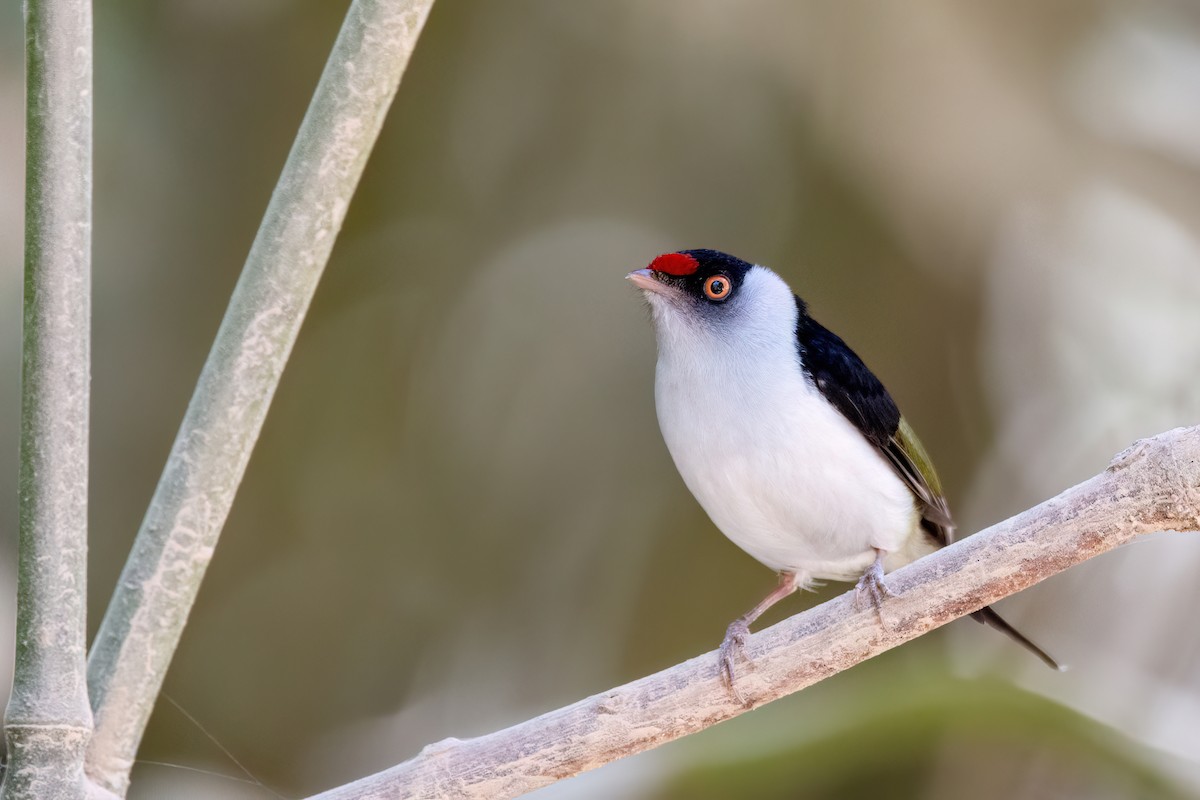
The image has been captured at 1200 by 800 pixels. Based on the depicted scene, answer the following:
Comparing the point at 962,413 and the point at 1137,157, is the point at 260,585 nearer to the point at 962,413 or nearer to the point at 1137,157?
the point at 962,413

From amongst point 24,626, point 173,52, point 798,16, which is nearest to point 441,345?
point 173,52

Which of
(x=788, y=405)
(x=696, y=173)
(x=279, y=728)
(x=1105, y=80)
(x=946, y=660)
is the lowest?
(x=279, y=728)

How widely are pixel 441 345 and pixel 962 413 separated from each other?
8.44 feet

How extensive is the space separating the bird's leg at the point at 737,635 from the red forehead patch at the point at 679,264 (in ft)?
2.72

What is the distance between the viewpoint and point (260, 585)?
219 inches

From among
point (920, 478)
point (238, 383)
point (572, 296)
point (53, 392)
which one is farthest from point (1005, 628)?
point (572, 296)

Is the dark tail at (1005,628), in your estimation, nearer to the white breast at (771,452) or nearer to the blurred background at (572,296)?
the white breast at (771,452)

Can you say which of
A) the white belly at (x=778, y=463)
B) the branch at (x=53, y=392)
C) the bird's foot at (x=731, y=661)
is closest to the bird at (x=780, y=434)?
the white belly at (x=778, y=463)

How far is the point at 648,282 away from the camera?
286 cm

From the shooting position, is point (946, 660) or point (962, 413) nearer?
point (946, 660)

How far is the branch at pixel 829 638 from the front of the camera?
1777 millimetres

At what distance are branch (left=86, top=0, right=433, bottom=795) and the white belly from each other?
99 cm

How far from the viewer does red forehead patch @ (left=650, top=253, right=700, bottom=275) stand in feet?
9.53

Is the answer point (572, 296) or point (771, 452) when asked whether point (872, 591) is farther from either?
point (572, 296)
